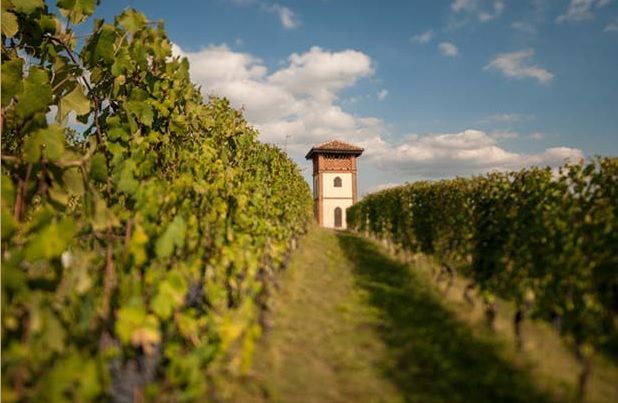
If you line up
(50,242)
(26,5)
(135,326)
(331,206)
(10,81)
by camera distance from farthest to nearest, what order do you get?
(331,206)
(26,5)
(10,81)
(135,326)
(50,242)

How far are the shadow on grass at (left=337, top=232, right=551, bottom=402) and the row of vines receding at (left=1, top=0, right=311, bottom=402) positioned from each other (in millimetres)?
1506

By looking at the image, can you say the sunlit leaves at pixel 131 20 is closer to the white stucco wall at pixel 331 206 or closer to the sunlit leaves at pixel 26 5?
the sunlit leaves at pixel 26 5

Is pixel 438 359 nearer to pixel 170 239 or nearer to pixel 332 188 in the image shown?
pixel 170 239

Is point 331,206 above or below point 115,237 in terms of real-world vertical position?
above

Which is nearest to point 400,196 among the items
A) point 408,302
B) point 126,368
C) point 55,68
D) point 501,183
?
point 501,183

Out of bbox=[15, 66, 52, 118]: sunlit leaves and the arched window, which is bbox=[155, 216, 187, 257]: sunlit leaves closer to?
bbox=[15, 66, 52, 118]: sunlit leaves

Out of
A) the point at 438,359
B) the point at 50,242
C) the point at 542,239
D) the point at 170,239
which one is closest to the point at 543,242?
the point at 542,239

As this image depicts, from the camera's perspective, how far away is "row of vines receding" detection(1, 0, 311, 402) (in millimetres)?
2359

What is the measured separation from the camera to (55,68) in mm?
4500

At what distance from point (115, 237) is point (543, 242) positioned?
557 centimetres

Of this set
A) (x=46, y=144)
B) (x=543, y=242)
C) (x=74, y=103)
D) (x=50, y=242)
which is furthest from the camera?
(x=543, y=242)

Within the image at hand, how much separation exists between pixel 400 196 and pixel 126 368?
10.9 metres

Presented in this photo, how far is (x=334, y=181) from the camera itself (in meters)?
35.8

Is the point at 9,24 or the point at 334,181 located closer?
the point at 9,24
